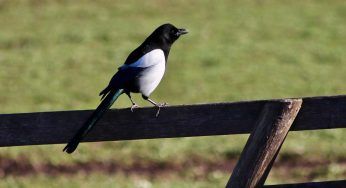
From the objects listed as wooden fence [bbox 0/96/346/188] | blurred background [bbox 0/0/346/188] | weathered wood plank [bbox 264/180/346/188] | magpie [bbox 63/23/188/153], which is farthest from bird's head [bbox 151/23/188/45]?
blurred background [bbox 0/0/346/188]

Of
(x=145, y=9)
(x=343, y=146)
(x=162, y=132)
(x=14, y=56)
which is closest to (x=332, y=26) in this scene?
(x=145, y=9)

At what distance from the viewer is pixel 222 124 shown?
4.82 m

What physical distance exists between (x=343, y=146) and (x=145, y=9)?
40.9 feet

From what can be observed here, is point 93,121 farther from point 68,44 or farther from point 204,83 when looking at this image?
point 68,44

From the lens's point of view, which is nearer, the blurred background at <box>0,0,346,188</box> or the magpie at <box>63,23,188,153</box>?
the magpie at <box>63,23,188,153</box>

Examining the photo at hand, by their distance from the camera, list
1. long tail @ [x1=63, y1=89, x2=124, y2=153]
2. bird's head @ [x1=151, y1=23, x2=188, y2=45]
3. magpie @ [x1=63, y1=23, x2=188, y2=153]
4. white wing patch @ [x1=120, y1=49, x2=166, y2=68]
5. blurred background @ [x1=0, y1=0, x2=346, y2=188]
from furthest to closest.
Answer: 1. blurred background @ [x1=0, y1=0, x2=346, y2=188]
2. bird's head @ [x1=151, y1=23, x2=188, y2=45]
3. white wing patch @ [x1=120, y1=49, x2=166, y2=68]
4. magpie @ [x1=63, y1=23, x2=188, y2=153]
5. long tail @ [x1=63, y1=89, x2=124, y2=153]

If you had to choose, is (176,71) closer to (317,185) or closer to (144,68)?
(144,68)

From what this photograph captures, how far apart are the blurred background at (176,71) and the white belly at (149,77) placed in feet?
10.6

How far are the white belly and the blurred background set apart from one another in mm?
3232

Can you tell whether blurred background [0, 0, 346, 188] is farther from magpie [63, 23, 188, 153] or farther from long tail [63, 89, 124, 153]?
long tail [63, 89, 124, 153]

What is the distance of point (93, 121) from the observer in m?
4.89

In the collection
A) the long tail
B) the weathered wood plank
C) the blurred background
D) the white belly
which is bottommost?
the blurred background

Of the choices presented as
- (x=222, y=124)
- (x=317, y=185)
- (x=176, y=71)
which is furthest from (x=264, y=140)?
(x=176, y=71)

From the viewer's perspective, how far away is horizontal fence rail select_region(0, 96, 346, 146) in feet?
15.5
